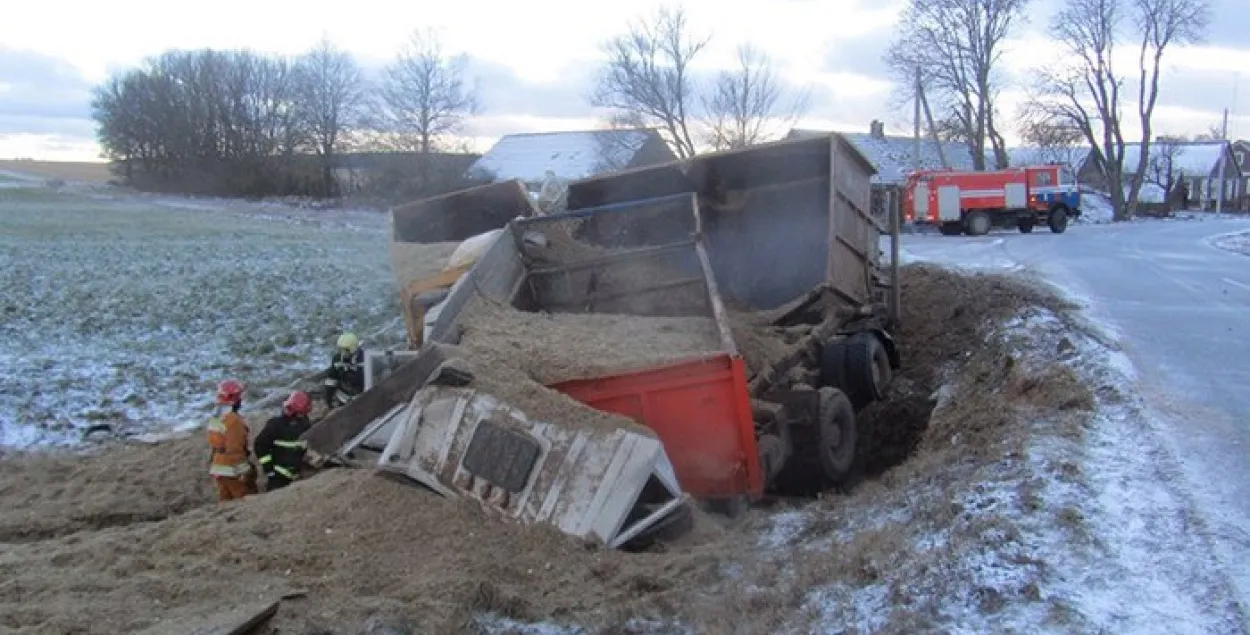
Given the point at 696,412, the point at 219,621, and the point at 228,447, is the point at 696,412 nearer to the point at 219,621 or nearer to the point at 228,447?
the point at 219,621

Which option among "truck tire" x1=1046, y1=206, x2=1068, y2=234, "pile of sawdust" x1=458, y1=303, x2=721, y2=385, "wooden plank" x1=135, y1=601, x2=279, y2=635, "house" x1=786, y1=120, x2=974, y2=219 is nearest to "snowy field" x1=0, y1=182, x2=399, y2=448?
"pile of sawdust" x1=458, y1=303, x2=721, y2=385

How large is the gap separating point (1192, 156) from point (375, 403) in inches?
3697

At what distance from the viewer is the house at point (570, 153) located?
5650 cm

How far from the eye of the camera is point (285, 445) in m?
6.77

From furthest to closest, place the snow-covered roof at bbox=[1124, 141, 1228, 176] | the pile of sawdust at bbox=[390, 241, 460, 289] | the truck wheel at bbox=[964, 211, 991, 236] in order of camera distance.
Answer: the snow-covered roof at bbox=[1124, 141, 1228, 176], the truck wheel at bbox=[964, 211, 991, 236], the pile of sawdust at bbox=[390, 241, 460, 289]

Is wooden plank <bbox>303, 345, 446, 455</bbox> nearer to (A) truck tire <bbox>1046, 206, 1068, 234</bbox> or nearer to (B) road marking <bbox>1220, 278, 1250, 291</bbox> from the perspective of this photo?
(B) road marking <bbox>1220, 278, 1250, 291</bbox>

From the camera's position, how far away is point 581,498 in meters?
5.54

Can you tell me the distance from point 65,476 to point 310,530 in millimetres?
3800

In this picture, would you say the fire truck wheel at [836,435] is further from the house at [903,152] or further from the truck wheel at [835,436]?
the house at [903,152]

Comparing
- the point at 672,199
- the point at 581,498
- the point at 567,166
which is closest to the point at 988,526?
the point at 581,498

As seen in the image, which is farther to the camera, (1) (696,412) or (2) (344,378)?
(2) (344,378)

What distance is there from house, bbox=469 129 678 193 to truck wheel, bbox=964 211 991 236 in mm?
20393

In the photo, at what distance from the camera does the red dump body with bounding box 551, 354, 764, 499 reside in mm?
6273

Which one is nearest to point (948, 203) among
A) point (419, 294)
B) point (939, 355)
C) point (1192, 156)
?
point (939, 355)
